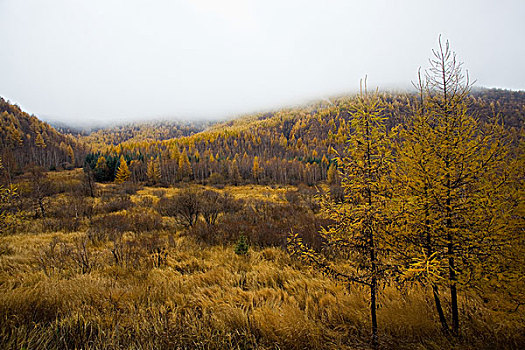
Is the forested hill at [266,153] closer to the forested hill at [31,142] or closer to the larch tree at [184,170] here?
the larch tree at [184,170]

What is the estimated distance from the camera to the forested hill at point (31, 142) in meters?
65.3

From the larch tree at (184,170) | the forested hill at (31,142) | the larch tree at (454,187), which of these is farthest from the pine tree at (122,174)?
the larch tree at (454,187)

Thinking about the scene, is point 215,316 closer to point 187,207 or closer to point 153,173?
point 187,207

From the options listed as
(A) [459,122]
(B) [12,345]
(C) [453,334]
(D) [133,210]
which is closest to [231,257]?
(B) [12,345]

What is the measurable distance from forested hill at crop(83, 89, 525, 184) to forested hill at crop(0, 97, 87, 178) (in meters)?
12.3

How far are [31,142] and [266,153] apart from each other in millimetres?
89603

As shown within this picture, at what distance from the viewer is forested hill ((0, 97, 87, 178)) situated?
65.3m

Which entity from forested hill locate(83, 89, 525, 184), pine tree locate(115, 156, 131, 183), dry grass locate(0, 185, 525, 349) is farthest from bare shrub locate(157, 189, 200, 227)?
pine tree locate(115, 156, 131, 183)

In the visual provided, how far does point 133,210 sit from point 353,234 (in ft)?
63.3

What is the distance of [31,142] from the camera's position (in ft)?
247

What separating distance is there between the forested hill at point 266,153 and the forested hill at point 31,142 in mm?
12262

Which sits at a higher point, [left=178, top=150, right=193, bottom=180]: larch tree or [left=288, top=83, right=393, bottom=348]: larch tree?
[left=288, top=83, right=393, bottom=348]: larch tree

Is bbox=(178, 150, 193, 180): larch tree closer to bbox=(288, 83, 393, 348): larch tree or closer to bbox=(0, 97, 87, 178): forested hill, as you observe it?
bbox=(0, 97, 87, 178): forested hill

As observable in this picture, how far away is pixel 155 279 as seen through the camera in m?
5.02
